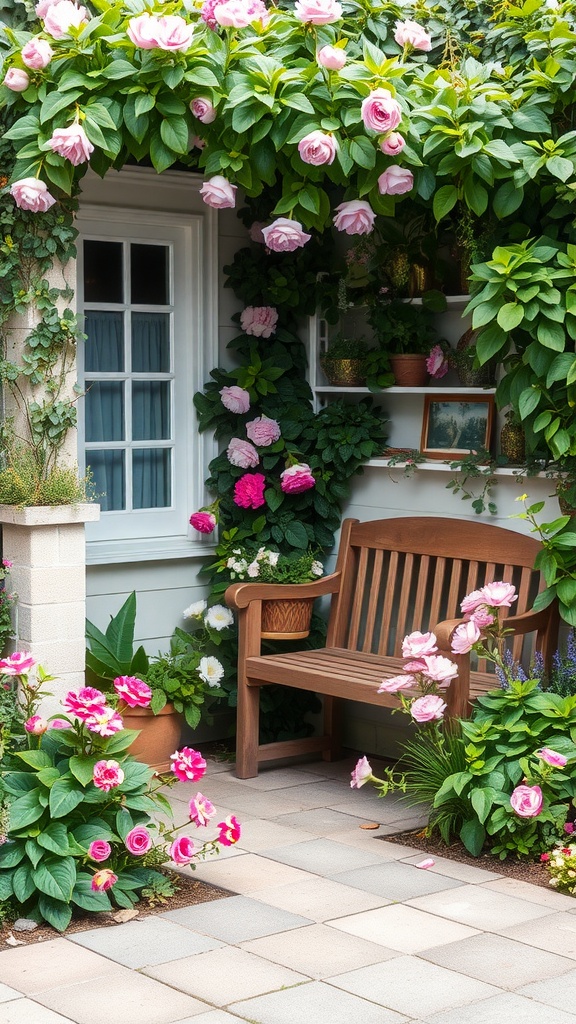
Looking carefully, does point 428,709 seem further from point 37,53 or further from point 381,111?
point 37,53

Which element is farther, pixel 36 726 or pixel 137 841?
pixel 36 726

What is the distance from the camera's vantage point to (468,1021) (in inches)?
110

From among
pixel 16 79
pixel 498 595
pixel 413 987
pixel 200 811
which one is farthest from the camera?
pixel 498 595

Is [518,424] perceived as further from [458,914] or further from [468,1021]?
[468,1021]

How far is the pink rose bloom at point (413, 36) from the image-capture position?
165 inches

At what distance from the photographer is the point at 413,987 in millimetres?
2975

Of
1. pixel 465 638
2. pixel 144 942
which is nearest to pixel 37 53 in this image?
pixel 465 638

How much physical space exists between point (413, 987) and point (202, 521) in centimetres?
262

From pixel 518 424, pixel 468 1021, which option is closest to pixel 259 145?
pixel 518 424

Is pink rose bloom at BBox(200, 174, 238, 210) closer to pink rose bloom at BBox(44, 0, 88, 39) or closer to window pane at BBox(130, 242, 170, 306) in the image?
pink rose bloom at BBox(44, 0, 88, 39)

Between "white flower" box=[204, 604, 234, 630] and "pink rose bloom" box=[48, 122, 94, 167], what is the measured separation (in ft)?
6.69

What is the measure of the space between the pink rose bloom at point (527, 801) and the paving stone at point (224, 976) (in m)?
0.98

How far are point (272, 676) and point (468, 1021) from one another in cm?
217

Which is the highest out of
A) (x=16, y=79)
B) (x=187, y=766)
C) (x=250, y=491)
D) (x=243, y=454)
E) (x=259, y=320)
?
(x=16, y=79)
